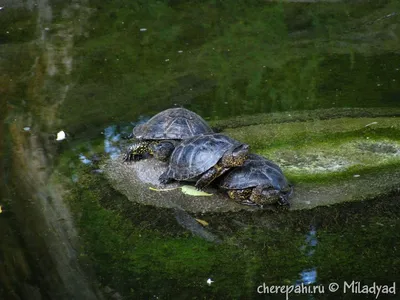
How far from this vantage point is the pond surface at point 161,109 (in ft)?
17.3

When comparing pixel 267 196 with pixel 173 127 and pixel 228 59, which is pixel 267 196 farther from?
pixel 228 59

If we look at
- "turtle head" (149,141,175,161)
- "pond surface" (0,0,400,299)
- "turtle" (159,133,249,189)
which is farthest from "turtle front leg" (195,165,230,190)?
"turtle head" (149,141,175,161)

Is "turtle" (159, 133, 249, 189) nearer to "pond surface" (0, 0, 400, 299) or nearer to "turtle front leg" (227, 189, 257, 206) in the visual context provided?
"turtle front leg" (227, 189, 257, 206)

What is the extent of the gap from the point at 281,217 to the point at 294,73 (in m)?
3.82

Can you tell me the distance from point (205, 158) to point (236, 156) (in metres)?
0.33

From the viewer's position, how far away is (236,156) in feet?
19.9

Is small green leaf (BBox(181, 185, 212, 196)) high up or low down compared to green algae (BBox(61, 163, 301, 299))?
up

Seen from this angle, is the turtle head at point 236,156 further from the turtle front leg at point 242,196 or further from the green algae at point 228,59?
the green algae at point 228,59

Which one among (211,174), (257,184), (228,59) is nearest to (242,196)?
(257,184)

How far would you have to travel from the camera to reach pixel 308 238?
18.5 feet

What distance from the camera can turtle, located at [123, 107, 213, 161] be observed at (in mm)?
6848

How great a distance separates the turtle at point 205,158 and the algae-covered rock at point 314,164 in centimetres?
19

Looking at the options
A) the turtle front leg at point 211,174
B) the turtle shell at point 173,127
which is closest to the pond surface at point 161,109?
the turtle front leg at point 211,174

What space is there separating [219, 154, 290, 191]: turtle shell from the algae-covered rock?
185 mm
